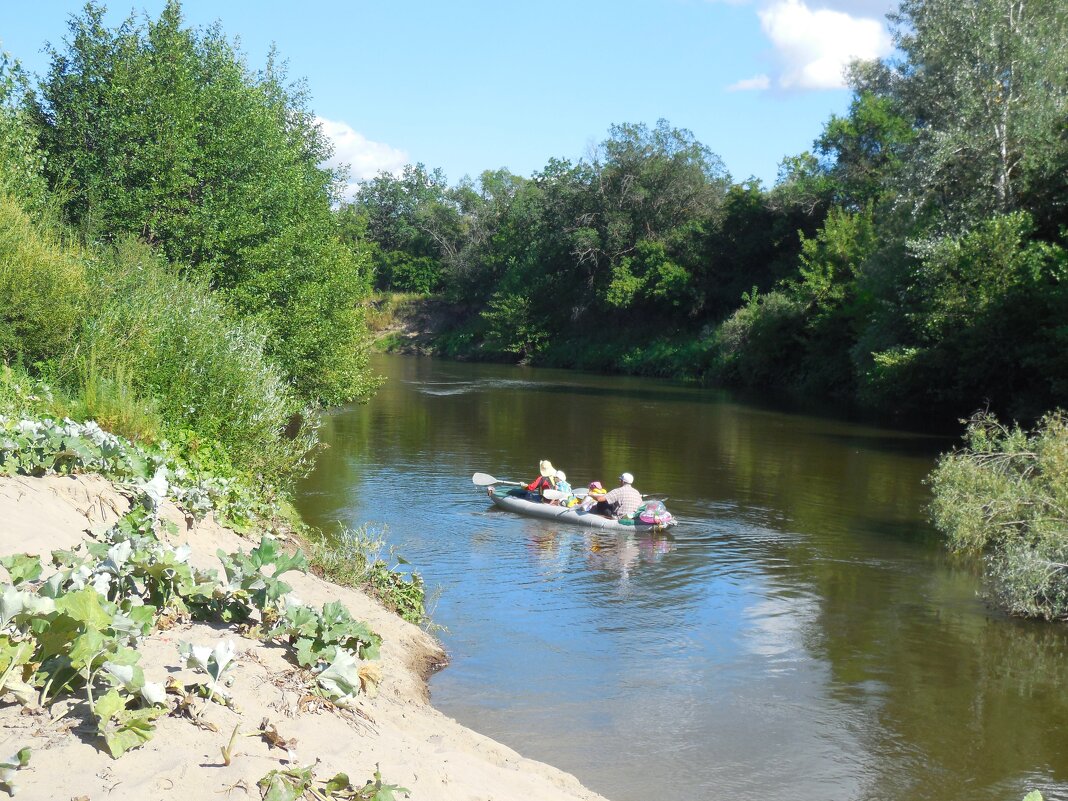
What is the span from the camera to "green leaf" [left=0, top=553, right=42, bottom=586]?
16.7 feet

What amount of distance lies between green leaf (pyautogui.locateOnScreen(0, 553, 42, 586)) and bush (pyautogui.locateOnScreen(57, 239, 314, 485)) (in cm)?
646

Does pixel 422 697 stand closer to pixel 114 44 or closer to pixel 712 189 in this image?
pixel 114 44

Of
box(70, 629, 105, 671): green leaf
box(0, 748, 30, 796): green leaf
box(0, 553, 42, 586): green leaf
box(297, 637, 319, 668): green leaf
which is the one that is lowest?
box(297, 637, 319, 668): green leaf

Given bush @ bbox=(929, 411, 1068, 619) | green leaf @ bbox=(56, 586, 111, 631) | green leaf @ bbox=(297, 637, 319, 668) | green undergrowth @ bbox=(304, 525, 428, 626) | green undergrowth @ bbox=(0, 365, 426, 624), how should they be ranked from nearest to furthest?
1. green leaf @ bbox=(56, 586, 111, 631)
2. green leaf @ bbox=(297, 637, 319, 668)
3. green undergrowth @ bbox=(0, 365, 426, 624)
4. green undergrowth @ bbox=(304, 525, 428, 626)
5. bush @ bbox=(929, 411, 1068, 619)

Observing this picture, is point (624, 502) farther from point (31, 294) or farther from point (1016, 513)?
point (31, 294)

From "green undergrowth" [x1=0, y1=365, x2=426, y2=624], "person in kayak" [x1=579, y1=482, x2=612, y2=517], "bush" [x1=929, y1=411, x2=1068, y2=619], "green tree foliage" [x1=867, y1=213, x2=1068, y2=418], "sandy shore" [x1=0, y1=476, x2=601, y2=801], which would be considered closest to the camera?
"sandy shore" [x1=0, y1=476, x2=601, y2=801]

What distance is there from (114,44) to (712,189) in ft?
143

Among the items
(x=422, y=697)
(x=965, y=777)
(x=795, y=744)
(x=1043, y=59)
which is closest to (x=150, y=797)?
(x=422, y=697)

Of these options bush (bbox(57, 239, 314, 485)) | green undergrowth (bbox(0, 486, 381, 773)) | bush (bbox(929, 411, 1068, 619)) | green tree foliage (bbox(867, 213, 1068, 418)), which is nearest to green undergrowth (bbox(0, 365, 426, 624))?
bush (bbox(57, 239, 314, 485))

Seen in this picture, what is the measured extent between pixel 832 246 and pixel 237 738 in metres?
39.9

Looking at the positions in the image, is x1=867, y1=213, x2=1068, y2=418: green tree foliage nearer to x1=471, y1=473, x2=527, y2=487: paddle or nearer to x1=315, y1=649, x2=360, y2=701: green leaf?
x1=471, y1=473, x2=527, y2=487: paddle

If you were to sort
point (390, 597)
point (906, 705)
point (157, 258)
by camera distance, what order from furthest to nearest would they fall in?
1. point (157, 258)
2. point (390, 597)
3. point (906, 705)

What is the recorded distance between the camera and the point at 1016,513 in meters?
13.5

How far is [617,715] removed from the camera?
28.6 feet
